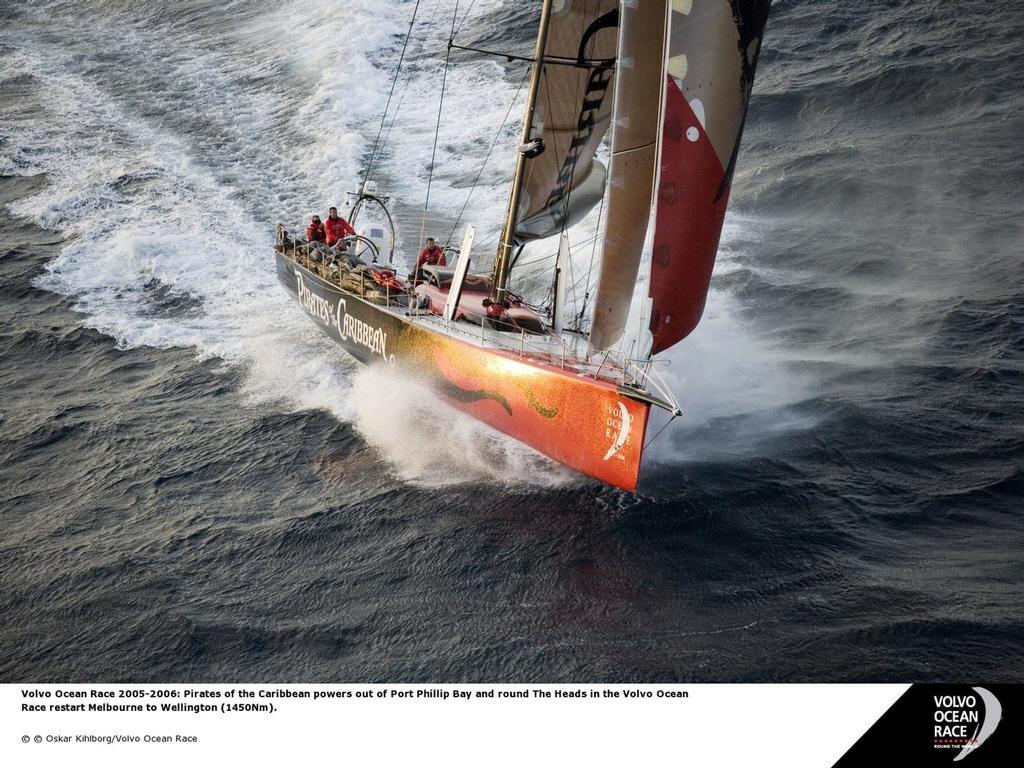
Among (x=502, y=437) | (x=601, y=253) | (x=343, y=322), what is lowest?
(x=502, y=437)

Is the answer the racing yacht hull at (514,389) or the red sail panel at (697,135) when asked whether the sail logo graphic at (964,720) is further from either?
the red sail panel at (697,135)

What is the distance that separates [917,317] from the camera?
53.5 ft

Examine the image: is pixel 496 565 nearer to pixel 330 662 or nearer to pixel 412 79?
pixel 330 662

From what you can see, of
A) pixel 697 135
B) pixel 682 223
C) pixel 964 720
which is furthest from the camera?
pixel 682 223

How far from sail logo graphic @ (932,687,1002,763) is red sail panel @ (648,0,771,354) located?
207 inches

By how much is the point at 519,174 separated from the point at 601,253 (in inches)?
117

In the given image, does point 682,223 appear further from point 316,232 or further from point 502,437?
point 316,232

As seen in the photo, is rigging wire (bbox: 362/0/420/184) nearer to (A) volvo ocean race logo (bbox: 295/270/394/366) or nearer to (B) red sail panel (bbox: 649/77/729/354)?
(A) volvo ocean race logo (bbox: 295/270/394/366)

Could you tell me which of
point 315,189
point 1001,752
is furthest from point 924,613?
point 315,189

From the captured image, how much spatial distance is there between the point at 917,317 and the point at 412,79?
17.3 metres

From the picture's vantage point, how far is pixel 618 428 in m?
12.3

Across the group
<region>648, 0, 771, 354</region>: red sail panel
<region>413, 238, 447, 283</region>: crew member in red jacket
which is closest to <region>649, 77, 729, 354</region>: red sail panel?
<region>648, 0, 771, 354</region>: red sail panel

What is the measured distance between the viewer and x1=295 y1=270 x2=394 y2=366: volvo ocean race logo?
15969 millimetres

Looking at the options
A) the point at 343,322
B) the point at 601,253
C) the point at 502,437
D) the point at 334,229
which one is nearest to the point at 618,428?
the point at 601,253
